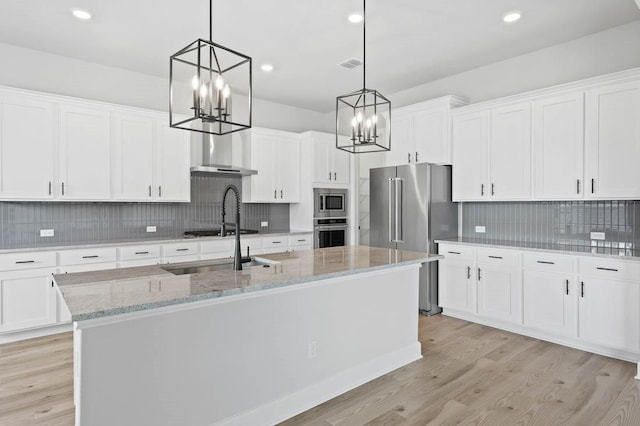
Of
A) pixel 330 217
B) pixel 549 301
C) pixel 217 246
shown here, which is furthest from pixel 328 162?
pixel 549 301

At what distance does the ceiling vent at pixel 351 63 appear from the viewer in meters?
4.38

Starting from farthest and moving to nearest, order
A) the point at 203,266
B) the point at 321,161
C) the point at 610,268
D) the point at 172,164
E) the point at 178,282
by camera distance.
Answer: the point at 321,161 < the point at 172,164 < the point at 610,268 < the point at 203,266 < the point at 178,282

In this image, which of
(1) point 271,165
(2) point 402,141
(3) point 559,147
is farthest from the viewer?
(1) point 271,165

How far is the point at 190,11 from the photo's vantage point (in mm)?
3340

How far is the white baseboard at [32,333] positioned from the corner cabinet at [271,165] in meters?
2.61

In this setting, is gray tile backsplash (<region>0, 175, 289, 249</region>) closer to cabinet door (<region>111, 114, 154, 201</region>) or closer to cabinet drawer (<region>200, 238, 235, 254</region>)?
cabinet door (<region>111, 114, 154, 201</region>)

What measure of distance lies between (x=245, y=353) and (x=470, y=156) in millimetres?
3454

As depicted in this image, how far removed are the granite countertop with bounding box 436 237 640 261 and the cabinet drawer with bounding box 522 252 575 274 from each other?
2.4 inches

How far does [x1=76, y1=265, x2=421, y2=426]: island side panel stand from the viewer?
71.6 inches

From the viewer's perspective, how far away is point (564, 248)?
12.0 feet

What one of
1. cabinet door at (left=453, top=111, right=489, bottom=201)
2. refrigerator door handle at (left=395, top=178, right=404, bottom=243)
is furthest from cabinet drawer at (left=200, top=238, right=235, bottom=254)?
cabinet door at (left=453, top=111, right=489, bottom=201)

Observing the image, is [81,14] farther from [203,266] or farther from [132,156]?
[203,266]

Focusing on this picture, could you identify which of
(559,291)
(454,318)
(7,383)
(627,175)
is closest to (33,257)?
(7,383)

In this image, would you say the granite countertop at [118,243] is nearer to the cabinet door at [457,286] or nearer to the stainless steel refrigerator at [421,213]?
the stainless steel refrigerator at [421,213]
